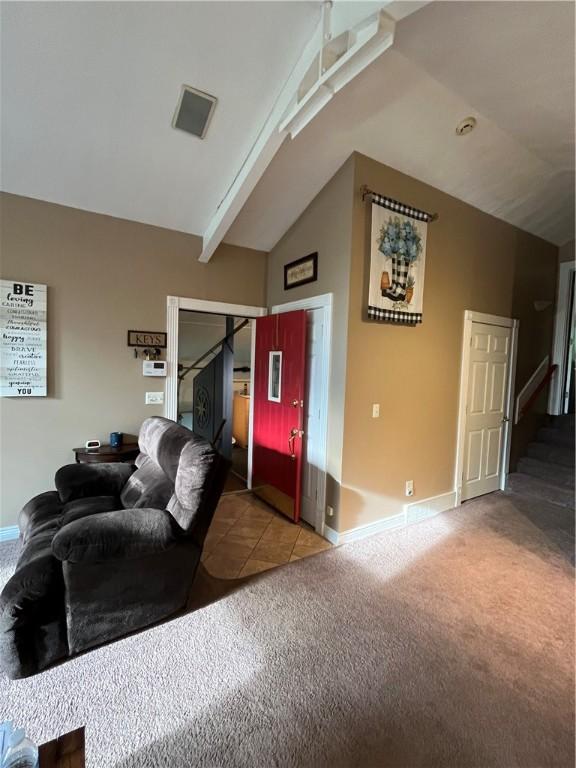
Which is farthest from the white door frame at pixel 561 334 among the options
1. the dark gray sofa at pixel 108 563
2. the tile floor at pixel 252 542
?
the dark gray sofa at pixel 108 563

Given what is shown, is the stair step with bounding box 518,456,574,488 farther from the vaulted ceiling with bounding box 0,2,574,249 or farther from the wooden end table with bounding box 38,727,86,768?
the wooden end table with bounding box 38,727,86,768

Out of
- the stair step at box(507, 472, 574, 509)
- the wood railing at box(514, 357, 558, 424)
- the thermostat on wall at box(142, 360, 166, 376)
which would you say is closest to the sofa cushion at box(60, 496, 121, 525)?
the thermostat on wall at box(142, 360, 166, 376)

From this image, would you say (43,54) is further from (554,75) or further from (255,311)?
(554,75)

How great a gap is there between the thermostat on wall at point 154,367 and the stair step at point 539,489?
4.36 m

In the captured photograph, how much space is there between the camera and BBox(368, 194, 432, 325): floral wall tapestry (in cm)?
284

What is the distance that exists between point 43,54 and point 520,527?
512cm

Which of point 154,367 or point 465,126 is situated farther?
point 154,367

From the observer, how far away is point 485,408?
4.01 metres

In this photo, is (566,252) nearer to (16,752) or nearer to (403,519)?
(403,519)

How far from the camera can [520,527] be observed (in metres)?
3.28

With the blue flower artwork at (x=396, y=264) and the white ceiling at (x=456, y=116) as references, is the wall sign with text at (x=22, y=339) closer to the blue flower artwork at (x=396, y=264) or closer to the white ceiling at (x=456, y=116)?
the white ceiling at (x=456, y=116)

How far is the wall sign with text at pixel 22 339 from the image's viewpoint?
2.67 meters

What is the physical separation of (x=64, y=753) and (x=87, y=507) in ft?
4.95

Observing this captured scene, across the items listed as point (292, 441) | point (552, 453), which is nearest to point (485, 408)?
point (552, 453)
